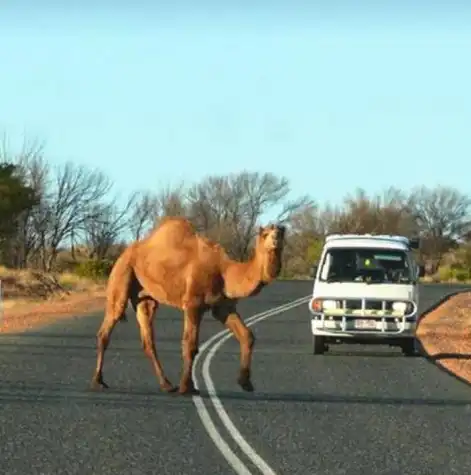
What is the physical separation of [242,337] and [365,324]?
8739 mm

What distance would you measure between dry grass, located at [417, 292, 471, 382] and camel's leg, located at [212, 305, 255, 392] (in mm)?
6029

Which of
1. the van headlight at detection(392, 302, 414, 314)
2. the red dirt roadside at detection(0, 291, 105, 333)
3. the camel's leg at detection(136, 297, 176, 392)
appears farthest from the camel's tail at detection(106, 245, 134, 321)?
the red dirt roadside at detection(0, 291, 105, 333)

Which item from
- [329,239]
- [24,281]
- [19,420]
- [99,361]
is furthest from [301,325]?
[24,281]

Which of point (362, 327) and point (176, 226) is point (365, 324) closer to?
point (362, 327)

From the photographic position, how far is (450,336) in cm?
3247

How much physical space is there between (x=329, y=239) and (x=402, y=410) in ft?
33.4

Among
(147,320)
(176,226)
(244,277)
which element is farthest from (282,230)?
(147,320)

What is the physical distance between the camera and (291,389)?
61.0 ft

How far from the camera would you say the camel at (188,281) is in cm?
1648

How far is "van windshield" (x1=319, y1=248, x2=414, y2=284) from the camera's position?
25750mm

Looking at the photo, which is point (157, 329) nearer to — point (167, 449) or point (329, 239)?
Result: point (329, 239)

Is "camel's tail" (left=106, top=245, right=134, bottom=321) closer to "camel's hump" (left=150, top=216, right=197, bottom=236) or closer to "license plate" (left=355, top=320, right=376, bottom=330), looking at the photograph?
"camel's hump" (left=150, top=216, right=197, bottom=236)

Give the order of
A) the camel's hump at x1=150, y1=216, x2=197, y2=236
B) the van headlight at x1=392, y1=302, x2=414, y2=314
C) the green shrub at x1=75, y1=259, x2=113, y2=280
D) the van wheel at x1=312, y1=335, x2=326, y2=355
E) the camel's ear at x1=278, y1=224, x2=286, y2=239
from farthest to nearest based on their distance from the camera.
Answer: the green shrub at x1=75, y1=259, x2=113, y2=280 < the van wheel at x1=312, y1=335, x2=326, y2=355 < the van headlight at x1=392, y1=302, x2=414, y2=314 < the camel's hump at x1=150, y1=216, x2=197, y2=236 < the camel's ear at x1=278, y1=224, x2=286, y2=239

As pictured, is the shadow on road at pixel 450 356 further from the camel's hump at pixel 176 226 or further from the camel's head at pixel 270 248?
the camel's head at pixel 270 248
